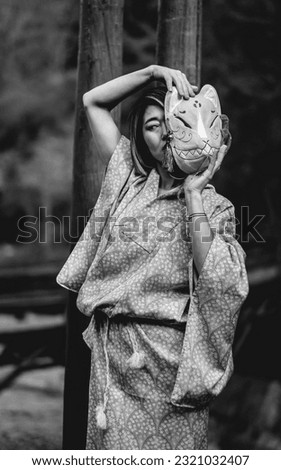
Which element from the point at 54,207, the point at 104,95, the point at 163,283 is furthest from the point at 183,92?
the point at 54,207

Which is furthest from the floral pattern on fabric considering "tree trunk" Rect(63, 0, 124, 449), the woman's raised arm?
"tree trunk" Rect(63, 0, 124, 449)

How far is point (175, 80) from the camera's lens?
93.3 inches

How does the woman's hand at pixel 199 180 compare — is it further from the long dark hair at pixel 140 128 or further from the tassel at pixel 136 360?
the tassel at pixel 136 360

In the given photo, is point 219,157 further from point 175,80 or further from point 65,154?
point 65,154

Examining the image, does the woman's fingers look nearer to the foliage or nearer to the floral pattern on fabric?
the floral pattern on fabric

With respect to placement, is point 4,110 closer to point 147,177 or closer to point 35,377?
point 35,377

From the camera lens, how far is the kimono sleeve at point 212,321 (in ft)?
7.47

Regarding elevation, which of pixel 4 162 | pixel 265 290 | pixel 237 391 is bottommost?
pixel 237 391

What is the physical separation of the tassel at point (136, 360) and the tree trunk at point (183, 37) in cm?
112

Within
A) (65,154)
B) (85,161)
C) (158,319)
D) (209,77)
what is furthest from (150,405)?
(209,77)

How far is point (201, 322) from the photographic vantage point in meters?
2.33

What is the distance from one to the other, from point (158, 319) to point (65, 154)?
233 cm

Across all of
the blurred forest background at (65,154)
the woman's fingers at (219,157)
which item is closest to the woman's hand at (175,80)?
the woman's fingers at (219,157)

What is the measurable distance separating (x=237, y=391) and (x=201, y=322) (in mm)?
2078
